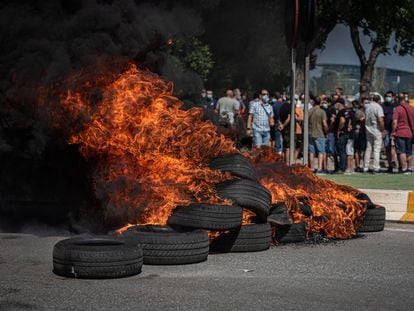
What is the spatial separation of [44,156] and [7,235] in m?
1.14

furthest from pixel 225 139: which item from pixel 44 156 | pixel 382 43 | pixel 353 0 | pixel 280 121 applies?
pixel 382 43

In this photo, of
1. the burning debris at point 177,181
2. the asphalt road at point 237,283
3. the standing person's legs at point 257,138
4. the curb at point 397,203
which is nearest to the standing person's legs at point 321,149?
the standing person's legs at point 257,138

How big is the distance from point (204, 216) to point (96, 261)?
158 centimetres

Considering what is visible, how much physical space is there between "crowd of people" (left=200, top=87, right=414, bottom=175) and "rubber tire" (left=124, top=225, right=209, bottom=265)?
10.9 m

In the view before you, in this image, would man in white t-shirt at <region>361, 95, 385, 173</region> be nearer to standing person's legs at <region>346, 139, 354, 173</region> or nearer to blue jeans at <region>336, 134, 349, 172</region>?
standing person's legs at <region>346, 139, 354, 173</region>

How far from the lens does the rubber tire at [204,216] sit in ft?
26.6

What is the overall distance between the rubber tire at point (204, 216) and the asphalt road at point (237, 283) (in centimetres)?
36

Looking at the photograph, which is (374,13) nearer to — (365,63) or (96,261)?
(365,63)

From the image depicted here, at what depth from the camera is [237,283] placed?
6.76m

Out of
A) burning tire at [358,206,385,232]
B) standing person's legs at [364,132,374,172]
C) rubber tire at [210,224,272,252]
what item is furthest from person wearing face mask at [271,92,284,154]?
rubber tire at [210,224,272,252]

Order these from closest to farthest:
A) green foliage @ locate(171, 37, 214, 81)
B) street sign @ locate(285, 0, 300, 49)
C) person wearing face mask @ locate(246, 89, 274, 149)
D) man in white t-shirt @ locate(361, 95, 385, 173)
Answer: street sign @ locate(285, 0, 300, 49) → green foliage @ locate(171, 37, 214, 81) → man in white t-shirt @ locate(361, 95, 385, 173) → person wearing face mask @ locate(246, 89, 274, 149)

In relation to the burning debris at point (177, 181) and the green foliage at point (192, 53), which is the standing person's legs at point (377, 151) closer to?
the green foliage at point (192, 53)

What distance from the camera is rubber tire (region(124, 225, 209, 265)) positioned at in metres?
7.60

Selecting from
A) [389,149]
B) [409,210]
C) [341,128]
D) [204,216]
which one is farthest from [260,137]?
[204,216]
